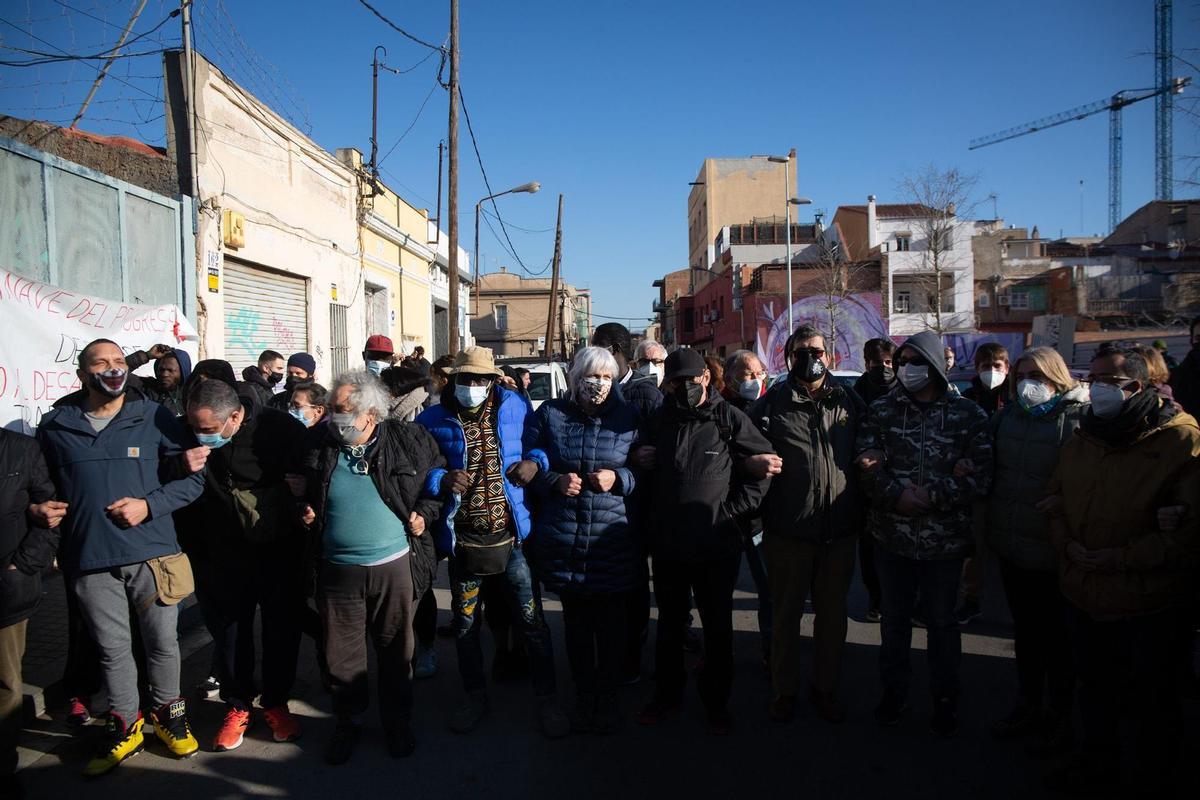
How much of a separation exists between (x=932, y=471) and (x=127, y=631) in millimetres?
4221

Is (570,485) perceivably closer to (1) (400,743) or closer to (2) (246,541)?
(1) (400,743)

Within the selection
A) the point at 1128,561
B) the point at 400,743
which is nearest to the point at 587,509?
the point at 400,743

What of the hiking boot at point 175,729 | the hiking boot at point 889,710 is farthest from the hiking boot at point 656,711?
the hiking boot at point 175,729

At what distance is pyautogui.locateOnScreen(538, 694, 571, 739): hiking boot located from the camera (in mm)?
3988

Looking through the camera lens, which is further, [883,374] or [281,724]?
[883,374]

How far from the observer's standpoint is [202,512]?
4.10 m

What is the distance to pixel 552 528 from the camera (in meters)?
4.04

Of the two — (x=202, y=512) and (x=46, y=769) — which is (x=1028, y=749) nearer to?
(x=202, y=512)

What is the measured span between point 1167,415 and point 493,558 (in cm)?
326

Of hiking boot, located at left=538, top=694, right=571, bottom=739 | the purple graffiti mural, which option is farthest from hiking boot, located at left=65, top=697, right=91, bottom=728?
the purple graffiti mural

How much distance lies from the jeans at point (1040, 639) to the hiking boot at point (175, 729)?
4.36m

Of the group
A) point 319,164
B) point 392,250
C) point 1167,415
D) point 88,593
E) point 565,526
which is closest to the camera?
point 1167,415

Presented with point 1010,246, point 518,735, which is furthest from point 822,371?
point 1010,246

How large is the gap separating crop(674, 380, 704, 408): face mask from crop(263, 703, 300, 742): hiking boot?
273 cm
